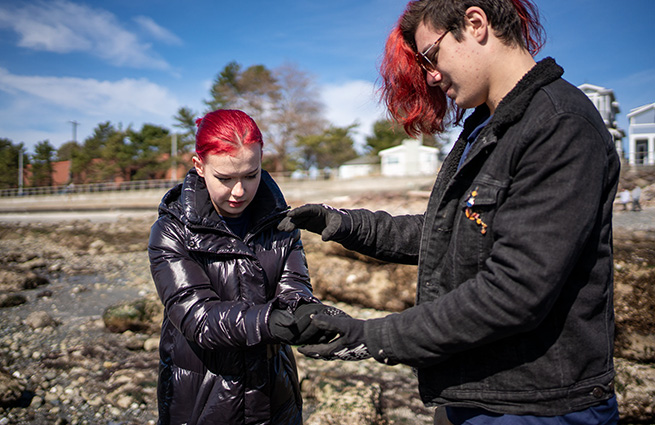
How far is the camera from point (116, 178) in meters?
37.2

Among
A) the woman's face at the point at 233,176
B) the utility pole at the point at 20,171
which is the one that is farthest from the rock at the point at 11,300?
the utility pole at the point at 20,171

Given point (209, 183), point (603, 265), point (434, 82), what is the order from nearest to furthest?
1. point (603, 265)
2. point (434, 82)
3. point (209, 183)

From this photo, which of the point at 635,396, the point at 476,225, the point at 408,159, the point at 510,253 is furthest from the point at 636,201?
the point at 408,159

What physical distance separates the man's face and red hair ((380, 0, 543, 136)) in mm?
33

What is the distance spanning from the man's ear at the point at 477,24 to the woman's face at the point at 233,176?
1.11 m

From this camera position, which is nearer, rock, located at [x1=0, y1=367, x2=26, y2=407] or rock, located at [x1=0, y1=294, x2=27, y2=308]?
rock, located at [x1=0, y1=367, x2=26, y2=407]

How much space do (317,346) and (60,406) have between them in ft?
10.8

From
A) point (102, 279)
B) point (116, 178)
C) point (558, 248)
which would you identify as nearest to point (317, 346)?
point (558, 248)

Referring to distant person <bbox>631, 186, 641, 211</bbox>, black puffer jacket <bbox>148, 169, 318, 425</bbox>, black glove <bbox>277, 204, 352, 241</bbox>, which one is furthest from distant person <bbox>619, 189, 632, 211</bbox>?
black puffer jacket <bbox>148, 169, 318, 425</bbox>

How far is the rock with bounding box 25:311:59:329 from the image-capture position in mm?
5398

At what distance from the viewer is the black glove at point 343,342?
1470mm

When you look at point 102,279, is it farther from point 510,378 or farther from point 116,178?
point 116,178

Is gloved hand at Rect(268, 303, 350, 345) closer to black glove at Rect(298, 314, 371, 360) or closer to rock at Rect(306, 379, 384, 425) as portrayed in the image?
black glove at Rect(298, 314, 371, 360)

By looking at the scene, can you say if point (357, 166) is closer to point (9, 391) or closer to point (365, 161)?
point (365, 161)
